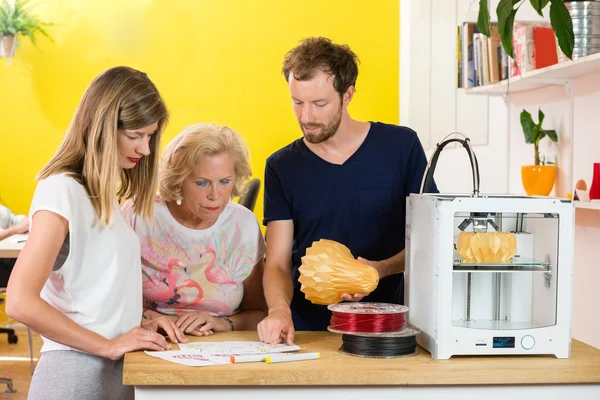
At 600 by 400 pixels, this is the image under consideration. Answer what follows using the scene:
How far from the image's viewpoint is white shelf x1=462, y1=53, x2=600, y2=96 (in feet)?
9.97

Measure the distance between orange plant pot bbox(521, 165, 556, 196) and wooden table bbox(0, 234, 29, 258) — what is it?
2.65 meters

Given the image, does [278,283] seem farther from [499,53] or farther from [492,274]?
[499,53]

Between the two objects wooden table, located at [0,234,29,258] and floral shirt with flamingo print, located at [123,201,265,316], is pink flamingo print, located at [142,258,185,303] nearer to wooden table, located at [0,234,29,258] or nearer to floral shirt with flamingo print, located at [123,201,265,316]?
floral shirt with flamingo print, located at [123,201,265,316]

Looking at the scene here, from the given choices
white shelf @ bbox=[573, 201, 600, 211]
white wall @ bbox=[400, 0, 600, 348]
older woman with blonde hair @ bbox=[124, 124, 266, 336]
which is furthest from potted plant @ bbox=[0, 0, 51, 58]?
white shelf @ bbox=[573, 201, 600, 211]

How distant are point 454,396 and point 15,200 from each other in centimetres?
583

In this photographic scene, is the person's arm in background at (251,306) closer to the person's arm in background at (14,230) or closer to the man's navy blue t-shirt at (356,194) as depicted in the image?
the man's navy blue t-shirt at (356,194)

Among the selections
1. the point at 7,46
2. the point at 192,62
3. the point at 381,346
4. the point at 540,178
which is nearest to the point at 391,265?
the point at 381,346

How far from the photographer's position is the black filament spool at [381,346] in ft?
5.97

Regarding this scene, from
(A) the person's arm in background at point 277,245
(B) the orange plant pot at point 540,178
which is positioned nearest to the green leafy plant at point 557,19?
(A) the person's arm in background at point 277,245

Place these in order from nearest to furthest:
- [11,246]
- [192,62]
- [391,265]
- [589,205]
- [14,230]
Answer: [391,265] → [589,205] → [11,246] → [14,230] → [192,62]

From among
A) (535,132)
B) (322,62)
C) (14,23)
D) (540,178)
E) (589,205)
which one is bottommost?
(589,205)

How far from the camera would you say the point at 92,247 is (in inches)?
71.8

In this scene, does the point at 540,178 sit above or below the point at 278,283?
above

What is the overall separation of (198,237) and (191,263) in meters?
0.08
